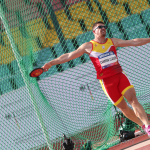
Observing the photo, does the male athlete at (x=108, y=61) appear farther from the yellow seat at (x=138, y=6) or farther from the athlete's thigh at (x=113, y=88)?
the yellow seat at (x=138, y=6)

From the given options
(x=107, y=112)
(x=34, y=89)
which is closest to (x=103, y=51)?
(x=34, y=89)

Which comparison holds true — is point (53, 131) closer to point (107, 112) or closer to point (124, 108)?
point (107, 112)

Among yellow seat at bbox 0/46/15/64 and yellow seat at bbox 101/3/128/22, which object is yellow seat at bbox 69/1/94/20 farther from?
yellow seat at bbox 0/46/15/64

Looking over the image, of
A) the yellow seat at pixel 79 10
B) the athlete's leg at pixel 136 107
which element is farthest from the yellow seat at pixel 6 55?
the athlete's leg at pixel 136 107

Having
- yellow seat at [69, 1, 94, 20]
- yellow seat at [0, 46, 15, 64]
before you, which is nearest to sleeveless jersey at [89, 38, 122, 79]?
yellow seat at [0, 46, 15, 64]

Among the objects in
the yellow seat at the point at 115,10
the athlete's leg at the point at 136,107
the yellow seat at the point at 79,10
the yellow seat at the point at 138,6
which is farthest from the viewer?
the yellow seat at the point at 115,10

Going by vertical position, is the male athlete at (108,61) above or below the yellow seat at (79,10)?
below

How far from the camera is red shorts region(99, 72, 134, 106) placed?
3010 millimetres

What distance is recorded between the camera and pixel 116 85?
120 inches

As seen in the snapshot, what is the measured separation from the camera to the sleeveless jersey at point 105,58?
3.01m

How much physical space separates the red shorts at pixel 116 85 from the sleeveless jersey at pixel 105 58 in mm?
69

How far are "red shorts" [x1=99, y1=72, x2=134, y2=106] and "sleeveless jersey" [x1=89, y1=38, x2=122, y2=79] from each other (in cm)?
7

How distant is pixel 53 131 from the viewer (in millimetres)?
5344

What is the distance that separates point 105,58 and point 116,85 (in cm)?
40
